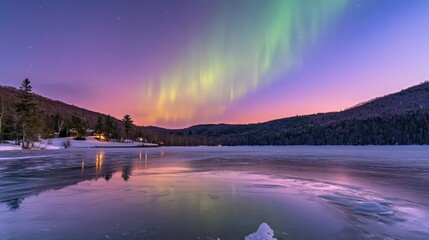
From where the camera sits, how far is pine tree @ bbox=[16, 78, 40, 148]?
2141 inches

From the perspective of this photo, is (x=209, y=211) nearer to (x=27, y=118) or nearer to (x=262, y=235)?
(x=262, y=235)

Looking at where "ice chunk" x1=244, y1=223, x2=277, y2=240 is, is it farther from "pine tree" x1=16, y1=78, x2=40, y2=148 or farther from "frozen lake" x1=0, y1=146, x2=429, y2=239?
"pine tree" x1=16, y1=78, x2=40, y2=148

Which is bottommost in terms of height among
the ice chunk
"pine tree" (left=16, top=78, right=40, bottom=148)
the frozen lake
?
the frozen lake

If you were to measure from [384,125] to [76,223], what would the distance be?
442ft

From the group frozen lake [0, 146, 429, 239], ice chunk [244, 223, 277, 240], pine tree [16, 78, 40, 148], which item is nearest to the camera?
ice chunk [244, 223, 277, 240]

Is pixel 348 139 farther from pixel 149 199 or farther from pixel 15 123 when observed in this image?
pixel 149 199

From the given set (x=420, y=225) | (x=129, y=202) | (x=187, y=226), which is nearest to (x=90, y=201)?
(x=129, y=202)

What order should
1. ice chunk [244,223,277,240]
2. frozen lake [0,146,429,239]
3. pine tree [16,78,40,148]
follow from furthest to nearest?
pine tree [16,78,40,148]
frozen lake [0,146,429,239]
ice chunk [244,223,277,240]

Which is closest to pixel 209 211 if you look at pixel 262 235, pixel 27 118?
pixel 262 235

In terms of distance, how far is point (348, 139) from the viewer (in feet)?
406

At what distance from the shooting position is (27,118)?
5462 cm

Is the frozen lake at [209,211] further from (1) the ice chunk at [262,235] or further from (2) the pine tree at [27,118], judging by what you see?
(2) the pine tree at [27,118]

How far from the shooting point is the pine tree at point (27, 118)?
54375 mm

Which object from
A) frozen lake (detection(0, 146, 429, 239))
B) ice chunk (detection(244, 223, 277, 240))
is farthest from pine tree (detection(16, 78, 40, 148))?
ice chunk (detection(244, 223, 277, 240))
